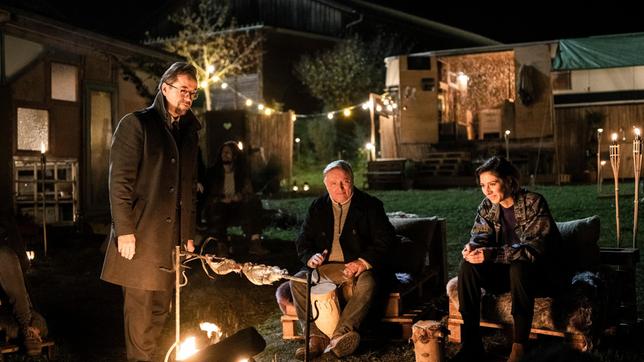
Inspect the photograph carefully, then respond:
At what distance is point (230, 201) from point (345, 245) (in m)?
4.32

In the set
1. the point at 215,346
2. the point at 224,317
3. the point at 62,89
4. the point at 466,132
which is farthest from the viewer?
the point at 466,132

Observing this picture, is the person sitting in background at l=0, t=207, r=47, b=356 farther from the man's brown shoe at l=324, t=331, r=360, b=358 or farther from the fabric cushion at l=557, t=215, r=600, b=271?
the fabric cushion at l=557, t=215, r=600, b=271

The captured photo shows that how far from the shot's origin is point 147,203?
4109mm

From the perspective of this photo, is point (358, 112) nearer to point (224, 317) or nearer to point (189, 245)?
point (224, 317)

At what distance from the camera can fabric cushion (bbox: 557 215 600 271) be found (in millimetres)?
5395

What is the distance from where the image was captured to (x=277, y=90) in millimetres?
27297

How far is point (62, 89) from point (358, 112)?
1527 cm

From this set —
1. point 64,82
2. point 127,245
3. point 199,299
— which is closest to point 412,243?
point 199,299

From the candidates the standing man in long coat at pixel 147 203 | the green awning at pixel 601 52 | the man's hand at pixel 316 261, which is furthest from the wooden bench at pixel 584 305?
the green awning at pixel 601 52

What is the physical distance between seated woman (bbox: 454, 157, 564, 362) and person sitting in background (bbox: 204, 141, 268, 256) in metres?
4.70

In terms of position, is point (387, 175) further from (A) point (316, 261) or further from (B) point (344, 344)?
(B) point (344, 344)

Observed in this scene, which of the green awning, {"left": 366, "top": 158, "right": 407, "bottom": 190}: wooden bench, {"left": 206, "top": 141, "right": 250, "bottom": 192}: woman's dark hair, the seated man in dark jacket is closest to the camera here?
the seated man in dark jacket

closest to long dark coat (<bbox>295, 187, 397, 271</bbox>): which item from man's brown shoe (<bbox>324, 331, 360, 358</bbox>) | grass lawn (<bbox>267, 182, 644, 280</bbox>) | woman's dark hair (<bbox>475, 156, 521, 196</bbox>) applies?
man's brown shoe (<bbox>324, 331, 360, 358</bbox>)

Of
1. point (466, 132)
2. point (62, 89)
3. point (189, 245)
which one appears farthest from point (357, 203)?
point (466, 132)
